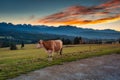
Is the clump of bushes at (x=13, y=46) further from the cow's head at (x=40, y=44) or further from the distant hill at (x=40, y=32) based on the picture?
the cow's head at (x=40, y=44)

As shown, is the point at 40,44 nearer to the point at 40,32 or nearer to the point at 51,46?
the point at 51,46

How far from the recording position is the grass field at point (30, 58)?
16.9 metres

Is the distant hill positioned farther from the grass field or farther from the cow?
the grass field

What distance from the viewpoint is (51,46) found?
22.7m

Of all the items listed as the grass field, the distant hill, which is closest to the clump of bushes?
the grass field

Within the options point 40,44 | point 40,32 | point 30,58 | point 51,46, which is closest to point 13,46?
point 30,58

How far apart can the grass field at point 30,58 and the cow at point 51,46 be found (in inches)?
15.4

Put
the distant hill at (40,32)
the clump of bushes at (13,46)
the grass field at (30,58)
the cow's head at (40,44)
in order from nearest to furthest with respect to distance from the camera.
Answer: the grass field at (30,58) → the clump of bushes at (13,46) → the cow's head at (40,44) → the distant hill at (40,32)

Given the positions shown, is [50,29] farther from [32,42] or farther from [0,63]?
[0,63]

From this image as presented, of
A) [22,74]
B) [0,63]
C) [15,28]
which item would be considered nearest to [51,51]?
[15,28]

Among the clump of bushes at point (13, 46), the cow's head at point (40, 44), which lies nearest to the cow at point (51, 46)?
the cow's head at point (40, 44)

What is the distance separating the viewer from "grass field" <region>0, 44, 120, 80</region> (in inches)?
664

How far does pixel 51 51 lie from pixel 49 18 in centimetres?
440

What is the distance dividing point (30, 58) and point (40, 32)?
9.98 feet
